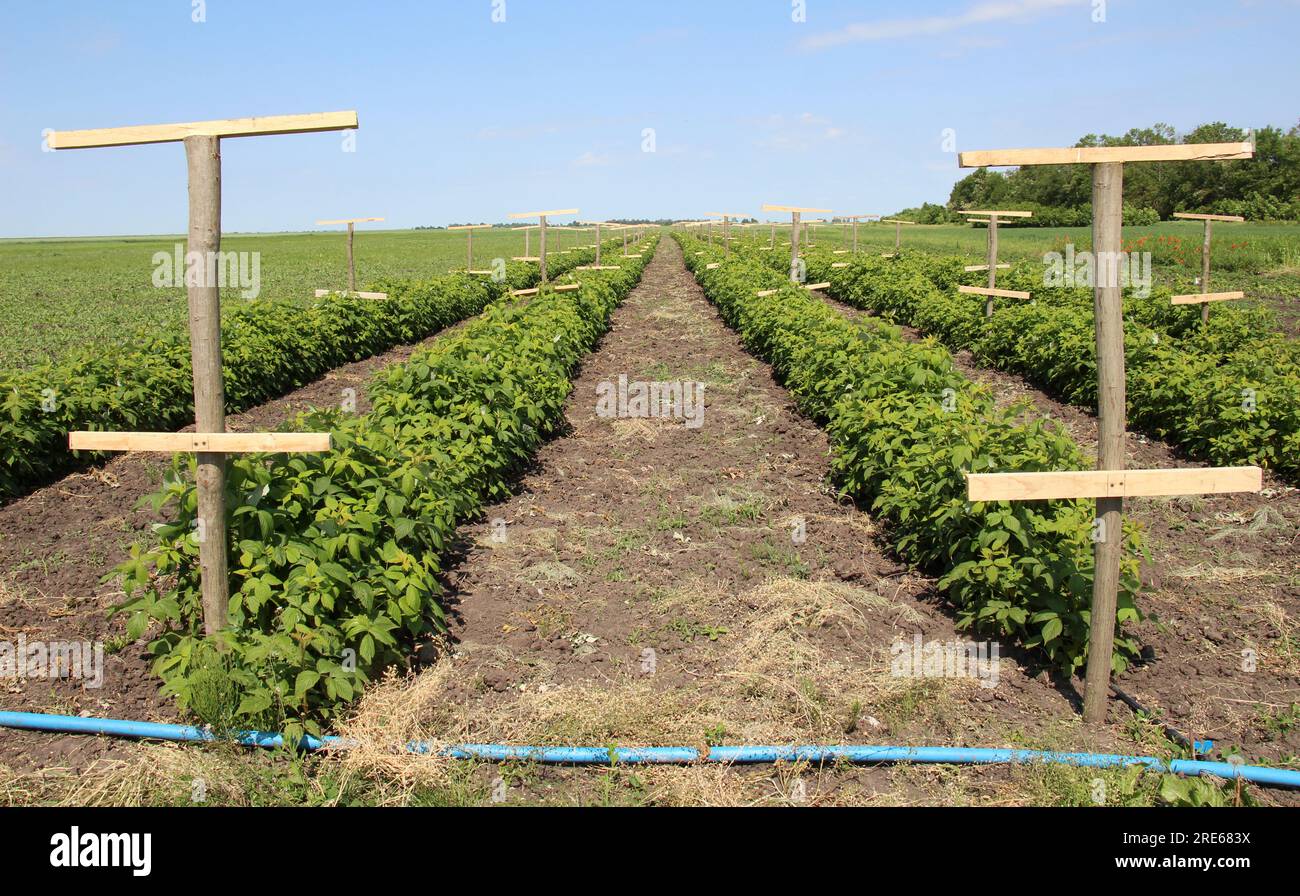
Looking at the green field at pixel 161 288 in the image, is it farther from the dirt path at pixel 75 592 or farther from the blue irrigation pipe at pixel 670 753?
the blue irrigation pipe at pixel 670 753

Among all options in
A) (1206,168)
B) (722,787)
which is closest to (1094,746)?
(722,787)

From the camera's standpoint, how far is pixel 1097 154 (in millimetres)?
4004

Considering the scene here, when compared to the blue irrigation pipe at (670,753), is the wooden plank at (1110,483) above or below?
above

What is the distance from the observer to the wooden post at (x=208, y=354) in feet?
12.8

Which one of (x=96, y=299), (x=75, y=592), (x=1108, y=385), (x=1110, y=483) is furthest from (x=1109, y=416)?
(x=96, y=299)

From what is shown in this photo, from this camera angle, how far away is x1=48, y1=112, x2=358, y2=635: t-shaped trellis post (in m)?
3.88

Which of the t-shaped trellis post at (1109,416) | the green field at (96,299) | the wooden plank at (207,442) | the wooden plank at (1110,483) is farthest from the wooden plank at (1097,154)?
the green field at (96,299)

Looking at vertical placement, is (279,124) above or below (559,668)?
above

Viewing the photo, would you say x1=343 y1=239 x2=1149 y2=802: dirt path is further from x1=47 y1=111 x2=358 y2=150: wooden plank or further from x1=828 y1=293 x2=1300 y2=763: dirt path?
x1=47 y1=111 x2=358 y2=150: wooden plank

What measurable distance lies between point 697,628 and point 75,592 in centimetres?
424

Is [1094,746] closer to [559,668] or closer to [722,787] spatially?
[722,787]

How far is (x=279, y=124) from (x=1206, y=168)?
62.0 m

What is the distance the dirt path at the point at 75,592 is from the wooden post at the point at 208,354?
815 mm

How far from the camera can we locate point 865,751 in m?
3.90
